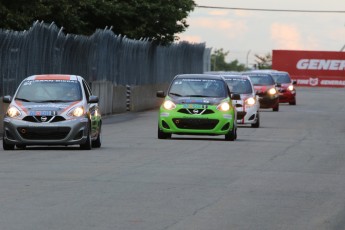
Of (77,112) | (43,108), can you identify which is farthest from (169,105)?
(43,108)

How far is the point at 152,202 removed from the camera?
14.4m

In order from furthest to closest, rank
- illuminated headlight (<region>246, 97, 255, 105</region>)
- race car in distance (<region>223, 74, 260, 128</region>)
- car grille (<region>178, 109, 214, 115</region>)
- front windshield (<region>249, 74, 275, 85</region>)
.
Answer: front windshield (<region>249, 74, 275, 85</region>), illuminated headlight (<region>246, 97, 255, 105</region>), race car in distance (<region>223, 74, 260, 128</region>), car grille (<region>178, 109, 214, 115</region>)

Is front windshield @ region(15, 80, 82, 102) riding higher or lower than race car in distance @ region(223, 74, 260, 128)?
higher

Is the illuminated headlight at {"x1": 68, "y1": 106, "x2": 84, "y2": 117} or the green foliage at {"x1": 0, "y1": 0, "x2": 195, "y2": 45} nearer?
the illuminated headlight at {"x1": 68, "y1": 106, "x2": 84, "y2": 117}

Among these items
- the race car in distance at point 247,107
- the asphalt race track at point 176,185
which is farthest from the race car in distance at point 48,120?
the race car in distance at point 247,107

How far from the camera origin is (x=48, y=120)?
2425 centimetres

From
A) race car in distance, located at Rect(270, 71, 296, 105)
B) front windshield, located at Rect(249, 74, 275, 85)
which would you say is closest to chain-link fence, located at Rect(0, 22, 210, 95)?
front windshield, located at Rect(249, 74, 275, 85)

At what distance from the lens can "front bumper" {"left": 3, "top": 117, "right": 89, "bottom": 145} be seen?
79.2 feet

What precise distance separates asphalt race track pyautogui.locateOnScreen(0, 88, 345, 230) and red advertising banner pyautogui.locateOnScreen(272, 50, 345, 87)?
75706 mm

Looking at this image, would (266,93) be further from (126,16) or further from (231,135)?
(231,135)

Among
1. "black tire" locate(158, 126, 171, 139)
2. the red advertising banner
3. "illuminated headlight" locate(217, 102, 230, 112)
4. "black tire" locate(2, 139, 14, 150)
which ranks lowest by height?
the red advertising banner

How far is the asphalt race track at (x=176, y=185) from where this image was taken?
12.6 metres

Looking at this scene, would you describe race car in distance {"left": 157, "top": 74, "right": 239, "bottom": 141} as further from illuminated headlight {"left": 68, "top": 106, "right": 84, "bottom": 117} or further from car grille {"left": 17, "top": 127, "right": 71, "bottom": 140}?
car grille {"left": 17, "top": 127, "right": 71, "bottom": 140}

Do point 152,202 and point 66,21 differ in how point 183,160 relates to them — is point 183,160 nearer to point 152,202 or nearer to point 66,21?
point 152,202
